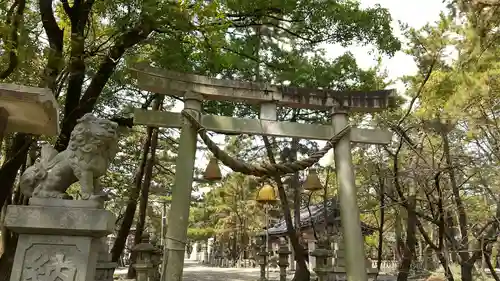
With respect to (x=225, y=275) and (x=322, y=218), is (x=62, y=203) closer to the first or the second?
(x=322, y=218)

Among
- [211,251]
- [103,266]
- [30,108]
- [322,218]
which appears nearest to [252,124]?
[30,108]

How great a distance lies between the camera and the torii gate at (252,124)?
5516 mm

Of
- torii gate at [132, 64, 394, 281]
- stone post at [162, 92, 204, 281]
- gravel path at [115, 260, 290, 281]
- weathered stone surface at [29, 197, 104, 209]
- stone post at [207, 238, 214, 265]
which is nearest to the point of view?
weathered stone surface at [29, 197, 104, 209]

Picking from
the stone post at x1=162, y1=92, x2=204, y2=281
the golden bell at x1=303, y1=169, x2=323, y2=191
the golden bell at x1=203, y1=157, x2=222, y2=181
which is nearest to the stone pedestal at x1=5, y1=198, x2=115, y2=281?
the stone post at x1=162, y1=92, x2=204, y2=281

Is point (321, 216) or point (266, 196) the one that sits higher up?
point (321, 216)

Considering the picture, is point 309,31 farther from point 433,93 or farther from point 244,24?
point 433,93

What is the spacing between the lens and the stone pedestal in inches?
137

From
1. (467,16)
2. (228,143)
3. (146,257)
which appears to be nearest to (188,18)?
(467,16)

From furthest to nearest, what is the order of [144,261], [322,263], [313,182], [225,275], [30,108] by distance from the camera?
[225,275]
[322,263]
[144,261]
[313,182]
[30,108]

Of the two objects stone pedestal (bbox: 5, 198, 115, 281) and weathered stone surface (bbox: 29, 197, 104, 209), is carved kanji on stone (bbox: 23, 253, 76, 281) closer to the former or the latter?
stone pedestal (bbox: 5, 198, 115, 281)

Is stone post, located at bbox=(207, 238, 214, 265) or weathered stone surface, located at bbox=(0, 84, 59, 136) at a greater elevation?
weathered stone surface, located at bbox=(0, 84, 59, 136)

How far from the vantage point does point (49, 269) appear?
3.49m

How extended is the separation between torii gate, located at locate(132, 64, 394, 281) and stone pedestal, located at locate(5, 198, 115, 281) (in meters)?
1.84

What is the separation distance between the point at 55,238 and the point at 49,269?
27 centimetres
